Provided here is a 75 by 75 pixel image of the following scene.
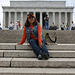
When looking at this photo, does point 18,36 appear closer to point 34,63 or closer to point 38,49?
point 38,49

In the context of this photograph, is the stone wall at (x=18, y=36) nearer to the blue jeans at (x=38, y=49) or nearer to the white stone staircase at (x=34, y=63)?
the white stone staircase at (x=34, y=63)

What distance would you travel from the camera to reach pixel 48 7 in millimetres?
46125

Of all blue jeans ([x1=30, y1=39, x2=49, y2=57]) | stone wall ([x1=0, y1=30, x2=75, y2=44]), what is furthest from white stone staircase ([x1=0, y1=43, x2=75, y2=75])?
stone wall ([x1=0, y1=30, x2=75, y2=44])

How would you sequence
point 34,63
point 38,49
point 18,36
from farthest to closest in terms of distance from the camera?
1. point 18,36
2. point 38,49
3. point 34,63

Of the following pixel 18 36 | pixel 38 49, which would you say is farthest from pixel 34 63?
pixel 18 36

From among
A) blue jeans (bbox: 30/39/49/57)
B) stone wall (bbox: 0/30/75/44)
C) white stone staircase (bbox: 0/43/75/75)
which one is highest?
stone wall (bbox: 0/30/75/44)

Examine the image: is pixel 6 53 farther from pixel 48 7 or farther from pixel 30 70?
pixel 48 7

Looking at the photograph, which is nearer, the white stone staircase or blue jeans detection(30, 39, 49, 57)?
the white stone staircase

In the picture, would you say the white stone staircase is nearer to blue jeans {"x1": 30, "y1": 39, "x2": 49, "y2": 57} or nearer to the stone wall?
blue jeans {"x1": 30, "y1": 39, "x2": 49, "y2": 57}

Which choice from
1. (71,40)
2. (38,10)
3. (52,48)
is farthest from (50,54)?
(38,10)

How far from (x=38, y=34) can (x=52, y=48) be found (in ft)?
3.57

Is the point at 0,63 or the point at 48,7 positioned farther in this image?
the point at 48,7

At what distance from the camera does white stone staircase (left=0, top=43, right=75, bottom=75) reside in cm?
380

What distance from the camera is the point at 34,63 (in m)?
4.21
